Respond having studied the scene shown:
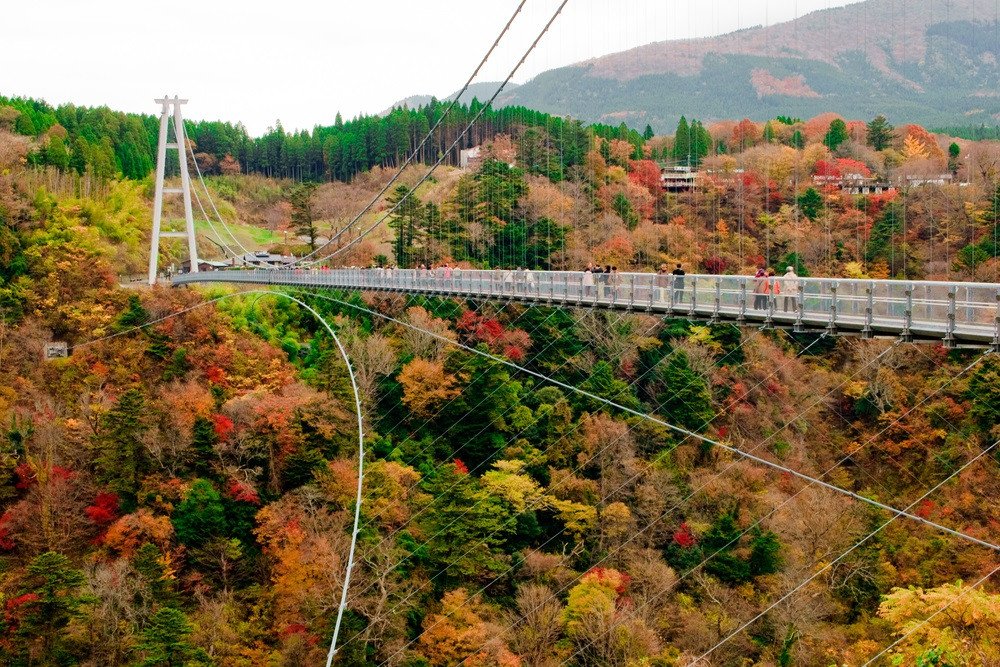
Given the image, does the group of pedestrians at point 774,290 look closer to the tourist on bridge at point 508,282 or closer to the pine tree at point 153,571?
the tourist on bridge at point 508,282

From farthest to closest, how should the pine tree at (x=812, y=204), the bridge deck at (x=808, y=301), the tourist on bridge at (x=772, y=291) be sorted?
the pine tree at (x=812, y=204), the tourist on bridge at (x=772, y=291), the bridge deck at (x=808, y=301)

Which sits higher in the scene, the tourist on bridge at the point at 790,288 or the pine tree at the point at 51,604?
the tourist on bridge at the point at 790,288

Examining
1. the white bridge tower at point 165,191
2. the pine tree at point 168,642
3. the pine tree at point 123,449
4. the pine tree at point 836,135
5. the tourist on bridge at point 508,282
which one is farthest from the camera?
the pine tree at point 836,135

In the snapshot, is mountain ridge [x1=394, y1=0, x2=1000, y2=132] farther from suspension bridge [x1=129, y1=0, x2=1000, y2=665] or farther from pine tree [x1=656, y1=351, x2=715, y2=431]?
suspension bridge [x1=129, y1=0, x2=1000, y2=665]

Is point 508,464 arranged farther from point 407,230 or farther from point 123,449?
point 407,230

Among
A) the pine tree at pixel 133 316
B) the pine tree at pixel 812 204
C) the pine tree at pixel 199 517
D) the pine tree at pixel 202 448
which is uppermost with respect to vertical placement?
the pine tree at pixel 812 204

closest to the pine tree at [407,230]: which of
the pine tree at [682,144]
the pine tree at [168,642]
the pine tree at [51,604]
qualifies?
the pine tree at [682,144]
